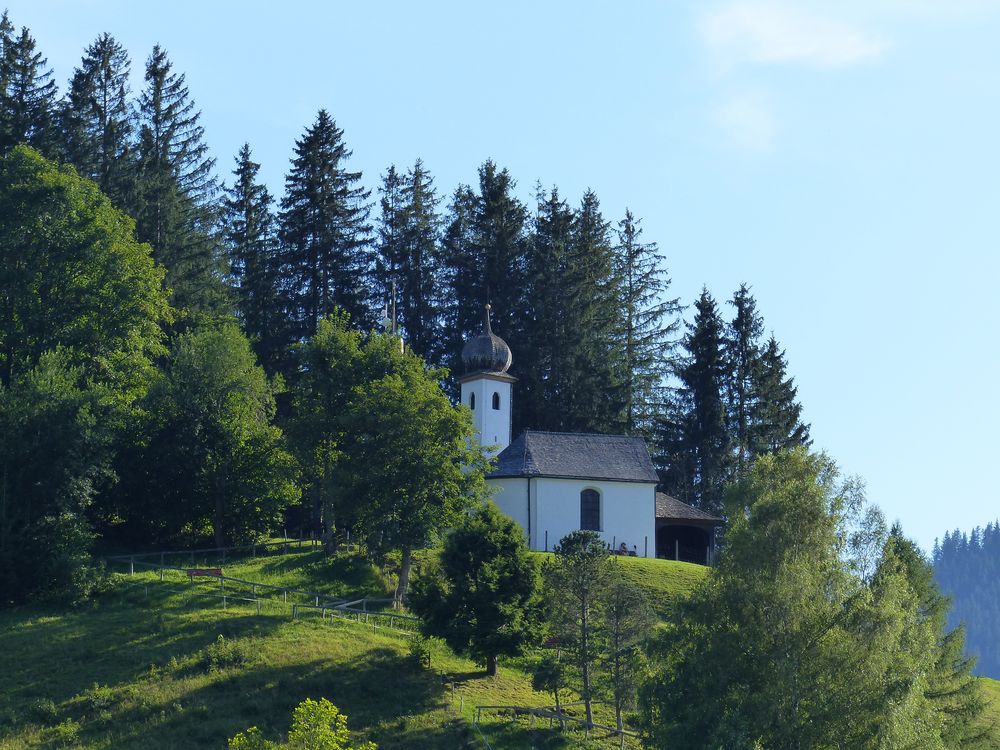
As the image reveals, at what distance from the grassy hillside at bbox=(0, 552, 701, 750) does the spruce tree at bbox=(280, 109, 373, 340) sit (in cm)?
2878

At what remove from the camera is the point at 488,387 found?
70.2m

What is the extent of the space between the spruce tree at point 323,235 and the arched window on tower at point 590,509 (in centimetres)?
2003

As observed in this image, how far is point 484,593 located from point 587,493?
21.5m

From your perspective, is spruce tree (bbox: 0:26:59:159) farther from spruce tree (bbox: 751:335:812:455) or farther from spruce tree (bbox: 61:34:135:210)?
spruce tree (bbox: 751:335:812:455)

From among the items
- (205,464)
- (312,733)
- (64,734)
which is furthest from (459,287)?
(312,733)

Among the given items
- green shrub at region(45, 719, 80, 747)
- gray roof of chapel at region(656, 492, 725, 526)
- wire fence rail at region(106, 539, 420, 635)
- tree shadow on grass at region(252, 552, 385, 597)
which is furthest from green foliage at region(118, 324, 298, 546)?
green shrub at region(45, 719, 80, 747)

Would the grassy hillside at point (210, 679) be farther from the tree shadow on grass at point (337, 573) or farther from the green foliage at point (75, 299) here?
the green foliage at point (75, 299)

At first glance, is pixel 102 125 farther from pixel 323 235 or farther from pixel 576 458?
pixel 576 458

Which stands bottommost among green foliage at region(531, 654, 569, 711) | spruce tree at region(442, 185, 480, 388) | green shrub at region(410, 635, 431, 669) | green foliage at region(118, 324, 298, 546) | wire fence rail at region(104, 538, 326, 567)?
green foliage at region(531, 654, 569, 711)

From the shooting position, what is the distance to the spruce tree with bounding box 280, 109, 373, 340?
77.0 m

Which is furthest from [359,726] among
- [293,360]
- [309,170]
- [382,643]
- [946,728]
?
[309,170]

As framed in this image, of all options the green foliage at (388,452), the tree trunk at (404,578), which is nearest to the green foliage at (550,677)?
the green foliage at (388,452)

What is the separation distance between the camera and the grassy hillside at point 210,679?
128 feet

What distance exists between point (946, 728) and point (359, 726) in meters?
18.4
